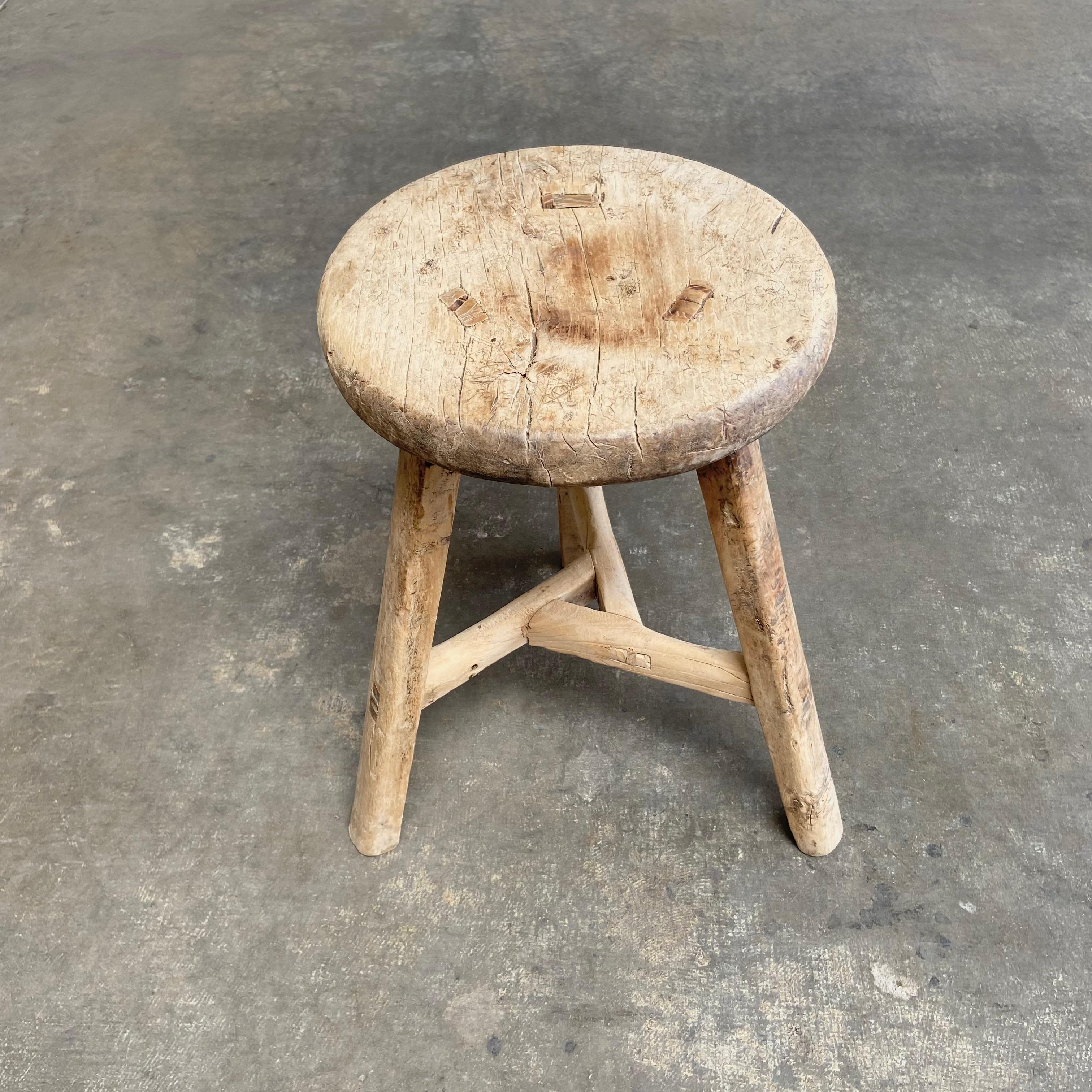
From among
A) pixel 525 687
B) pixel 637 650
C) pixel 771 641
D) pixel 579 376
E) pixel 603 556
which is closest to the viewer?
pixel 579 376

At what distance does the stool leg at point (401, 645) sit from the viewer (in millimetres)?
1484

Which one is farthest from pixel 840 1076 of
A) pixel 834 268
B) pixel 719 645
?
pixel 834 268

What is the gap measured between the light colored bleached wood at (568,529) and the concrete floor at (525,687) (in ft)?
0.60

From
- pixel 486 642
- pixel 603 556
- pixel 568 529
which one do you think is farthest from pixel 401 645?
pixel 568 529

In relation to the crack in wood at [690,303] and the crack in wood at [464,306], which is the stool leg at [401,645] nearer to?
the crack in wood at [464,306]

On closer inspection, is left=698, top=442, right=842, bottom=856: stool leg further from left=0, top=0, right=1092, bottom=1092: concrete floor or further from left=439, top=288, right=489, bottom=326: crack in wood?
left=439, top=288, right=489, bottom=326: crack in wood

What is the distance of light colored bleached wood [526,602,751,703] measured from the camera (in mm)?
1697

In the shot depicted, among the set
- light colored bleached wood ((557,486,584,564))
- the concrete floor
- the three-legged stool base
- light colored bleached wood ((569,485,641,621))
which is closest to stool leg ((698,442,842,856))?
the three-legged stool base

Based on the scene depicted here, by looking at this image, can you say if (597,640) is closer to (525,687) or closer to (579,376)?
(525,687)

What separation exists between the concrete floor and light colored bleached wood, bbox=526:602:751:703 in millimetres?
255

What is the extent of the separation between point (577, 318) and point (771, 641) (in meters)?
0.55

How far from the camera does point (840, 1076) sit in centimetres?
153

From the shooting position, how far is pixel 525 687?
6.81 ft

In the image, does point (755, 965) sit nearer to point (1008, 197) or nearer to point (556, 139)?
point (1008, 197)
